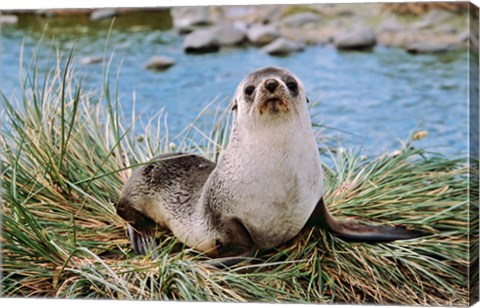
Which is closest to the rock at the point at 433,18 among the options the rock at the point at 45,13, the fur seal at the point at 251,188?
the fur seal at the point at 251,188

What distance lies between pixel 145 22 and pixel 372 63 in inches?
59.0

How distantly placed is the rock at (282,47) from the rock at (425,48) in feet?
2.34

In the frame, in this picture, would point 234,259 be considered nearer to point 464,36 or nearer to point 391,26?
point 391,26

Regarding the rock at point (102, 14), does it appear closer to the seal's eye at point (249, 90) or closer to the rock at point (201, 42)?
the rock at point (201, 42)

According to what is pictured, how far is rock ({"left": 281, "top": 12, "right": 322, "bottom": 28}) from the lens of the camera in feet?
20.9

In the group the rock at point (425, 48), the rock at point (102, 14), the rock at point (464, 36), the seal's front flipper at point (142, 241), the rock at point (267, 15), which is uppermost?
the rock at point (102, 14)

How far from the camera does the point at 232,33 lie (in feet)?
21.9

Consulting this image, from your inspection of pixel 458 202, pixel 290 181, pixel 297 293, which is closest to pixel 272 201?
pixel 290 181

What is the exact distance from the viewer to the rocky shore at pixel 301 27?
619 cm

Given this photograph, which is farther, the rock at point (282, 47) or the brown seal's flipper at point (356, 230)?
the rock at point (282, 47)

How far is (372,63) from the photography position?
6434mm

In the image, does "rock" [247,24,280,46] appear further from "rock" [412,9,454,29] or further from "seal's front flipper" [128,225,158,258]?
"seal's front flipper" [128,225,158,258]

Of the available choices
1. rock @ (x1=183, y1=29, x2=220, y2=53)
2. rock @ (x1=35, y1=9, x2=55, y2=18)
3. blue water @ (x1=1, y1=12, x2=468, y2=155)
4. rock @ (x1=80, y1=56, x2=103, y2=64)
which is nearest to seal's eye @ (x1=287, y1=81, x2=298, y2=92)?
blue water @ (x1=1, y1=12, x2=468, y2=155)

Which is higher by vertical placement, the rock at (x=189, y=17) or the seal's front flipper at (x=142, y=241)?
the rock at (x=189, y=17)
